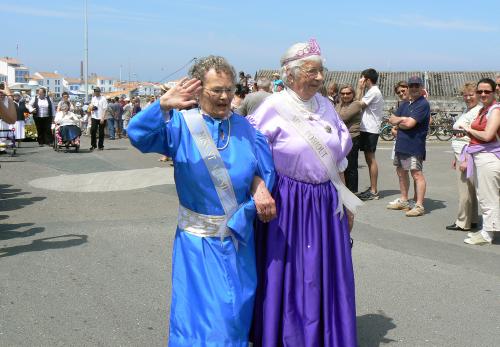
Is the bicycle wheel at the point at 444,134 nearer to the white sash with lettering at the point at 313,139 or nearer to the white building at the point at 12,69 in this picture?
the white sash with lettering at the point at 313,139

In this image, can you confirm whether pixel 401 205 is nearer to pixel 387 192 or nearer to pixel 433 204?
pixel 433 204

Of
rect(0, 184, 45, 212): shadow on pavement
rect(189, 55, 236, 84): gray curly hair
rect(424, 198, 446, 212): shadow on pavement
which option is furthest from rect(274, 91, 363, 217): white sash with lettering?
rect(0, 184, 45, 212): shadow on pavement

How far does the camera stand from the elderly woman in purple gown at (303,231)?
3.51m

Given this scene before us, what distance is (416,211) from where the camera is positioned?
27.4 feet

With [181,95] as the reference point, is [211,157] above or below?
below

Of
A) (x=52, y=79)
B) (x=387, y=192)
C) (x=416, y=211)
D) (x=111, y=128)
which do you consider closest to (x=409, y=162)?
(x=416, y=211)

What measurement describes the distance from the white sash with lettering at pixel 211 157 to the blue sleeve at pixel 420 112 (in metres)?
5.63

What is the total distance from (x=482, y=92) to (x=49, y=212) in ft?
18.7

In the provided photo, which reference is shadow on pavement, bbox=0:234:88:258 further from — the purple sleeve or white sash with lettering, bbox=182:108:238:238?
white sash with lettering, bbox=182:108:238:238

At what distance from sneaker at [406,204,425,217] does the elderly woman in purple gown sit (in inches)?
190

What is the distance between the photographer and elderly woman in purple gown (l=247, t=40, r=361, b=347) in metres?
3.51

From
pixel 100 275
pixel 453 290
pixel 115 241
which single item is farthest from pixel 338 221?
pixel 115 241

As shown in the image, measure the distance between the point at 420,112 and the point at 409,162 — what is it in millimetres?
690

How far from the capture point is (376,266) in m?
6.00
